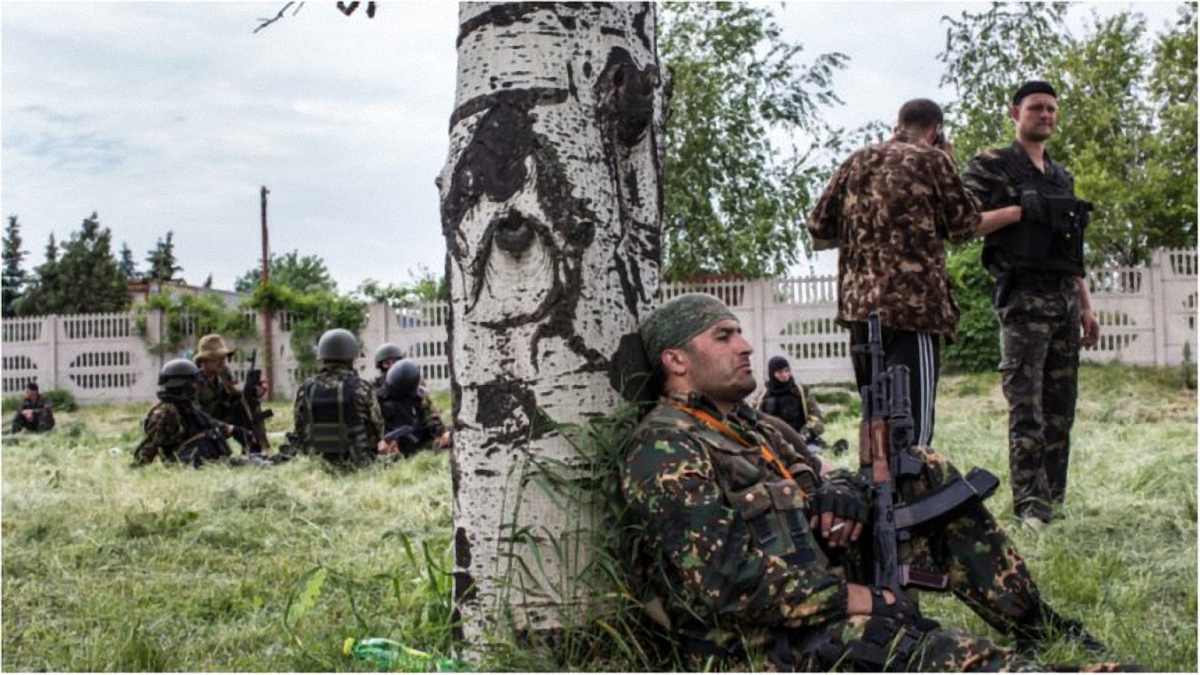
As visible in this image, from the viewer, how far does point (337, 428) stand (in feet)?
30.3

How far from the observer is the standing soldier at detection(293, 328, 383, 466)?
9242mm

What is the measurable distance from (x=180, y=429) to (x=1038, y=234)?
6832mm

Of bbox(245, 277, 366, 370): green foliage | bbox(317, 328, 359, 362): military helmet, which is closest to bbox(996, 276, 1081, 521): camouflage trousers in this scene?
bbox(317, 328, 359, 362): military helmet

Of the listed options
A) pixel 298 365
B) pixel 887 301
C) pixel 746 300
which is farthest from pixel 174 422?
pixel 298 365

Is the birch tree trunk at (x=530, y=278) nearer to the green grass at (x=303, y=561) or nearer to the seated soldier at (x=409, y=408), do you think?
the green grass at (x=303, y=561)

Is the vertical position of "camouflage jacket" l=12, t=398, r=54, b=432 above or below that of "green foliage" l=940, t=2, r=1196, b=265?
below

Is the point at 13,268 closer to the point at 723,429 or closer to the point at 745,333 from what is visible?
the point at 745,333

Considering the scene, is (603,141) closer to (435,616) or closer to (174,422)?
(435,616)

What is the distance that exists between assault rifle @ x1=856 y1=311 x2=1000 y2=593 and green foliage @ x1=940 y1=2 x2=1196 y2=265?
21.9 m

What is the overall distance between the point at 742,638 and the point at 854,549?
1.55 feet

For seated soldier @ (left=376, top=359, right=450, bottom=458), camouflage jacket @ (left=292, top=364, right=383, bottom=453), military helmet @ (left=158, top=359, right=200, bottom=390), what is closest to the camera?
camouflage jacket @ (left=292, top=364, right=383, bottom=453)

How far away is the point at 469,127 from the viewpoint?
3.40 m

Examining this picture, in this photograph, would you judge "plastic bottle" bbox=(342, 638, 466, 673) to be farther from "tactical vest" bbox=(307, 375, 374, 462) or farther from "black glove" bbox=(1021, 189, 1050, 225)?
"tactical vest" bbox=(307, 375, 374, 462)

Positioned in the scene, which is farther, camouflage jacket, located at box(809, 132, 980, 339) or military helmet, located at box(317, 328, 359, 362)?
military helmet, located at box(317, 328, 359, 362)
